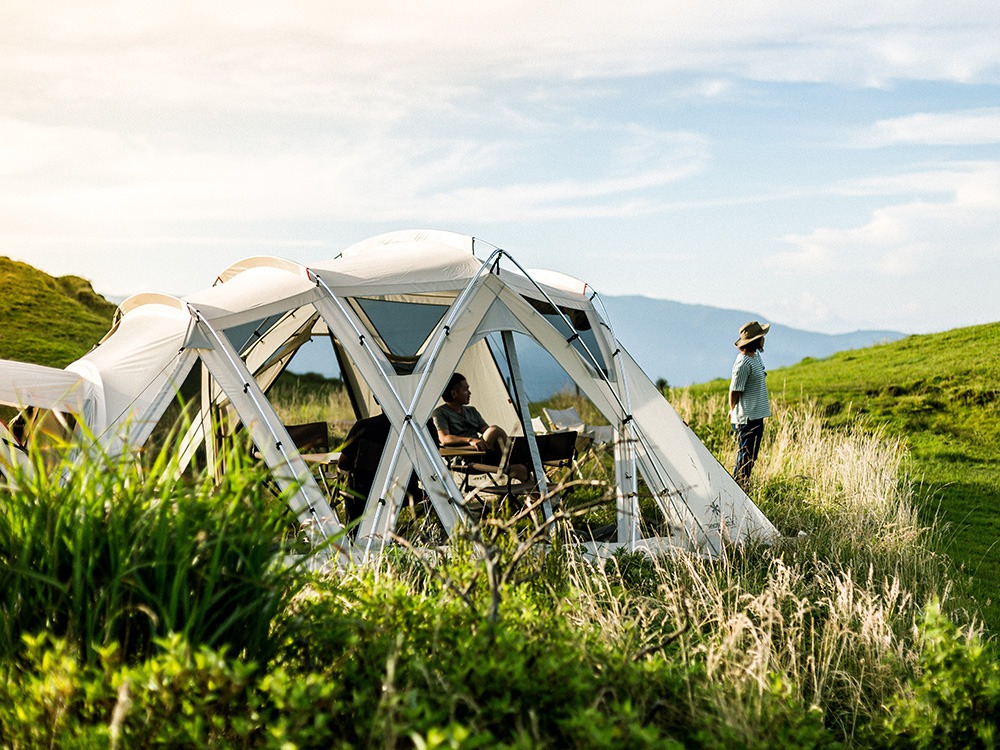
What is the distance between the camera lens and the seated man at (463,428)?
8023 mm

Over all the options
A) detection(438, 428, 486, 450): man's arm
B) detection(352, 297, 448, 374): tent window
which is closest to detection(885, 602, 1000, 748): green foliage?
detection(438, 428, 486, 450): man's arm

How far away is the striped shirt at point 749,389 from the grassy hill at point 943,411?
202cm

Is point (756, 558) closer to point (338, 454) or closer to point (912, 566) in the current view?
point (912, 566)

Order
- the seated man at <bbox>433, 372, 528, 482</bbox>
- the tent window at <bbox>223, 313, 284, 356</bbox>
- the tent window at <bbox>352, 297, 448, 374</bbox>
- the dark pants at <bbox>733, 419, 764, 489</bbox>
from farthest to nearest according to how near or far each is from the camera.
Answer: the dark pants at <bbox>733, 419, 764, 489</bbox> < the tent window at <bbox>352, 297, 448, 374</bbox> < the seated man at <bbox>433, 372, 528, 482</bbox> < the tent window at <bbox>223, 313, 284, 356</bbox>

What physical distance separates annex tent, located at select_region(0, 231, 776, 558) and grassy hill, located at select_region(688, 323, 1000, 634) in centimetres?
226

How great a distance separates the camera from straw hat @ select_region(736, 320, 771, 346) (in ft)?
31.1

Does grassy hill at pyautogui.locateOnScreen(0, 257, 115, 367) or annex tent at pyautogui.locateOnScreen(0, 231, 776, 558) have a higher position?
grassy hill at pyautogui.locateOnScreen(0, 257, 115, 367)

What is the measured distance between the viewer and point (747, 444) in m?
9.76

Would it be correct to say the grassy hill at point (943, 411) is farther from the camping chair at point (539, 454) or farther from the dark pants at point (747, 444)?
the camping chair at point (539, 454)

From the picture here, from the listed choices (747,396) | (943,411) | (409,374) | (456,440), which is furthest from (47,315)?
(409,374)

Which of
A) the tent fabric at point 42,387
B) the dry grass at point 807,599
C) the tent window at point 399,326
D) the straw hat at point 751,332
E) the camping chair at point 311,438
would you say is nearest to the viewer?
the dry grass at point 807,599

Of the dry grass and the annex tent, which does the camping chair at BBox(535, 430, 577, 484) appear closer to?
the annex tent

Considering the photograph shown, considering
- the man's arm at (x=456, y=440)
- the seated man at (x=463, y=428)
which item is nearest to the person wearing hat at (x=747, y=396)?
the seated man at (x=463, y=428)

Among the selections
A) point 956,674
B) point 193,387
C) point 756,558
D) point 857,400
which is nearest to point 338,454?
point 193,387
